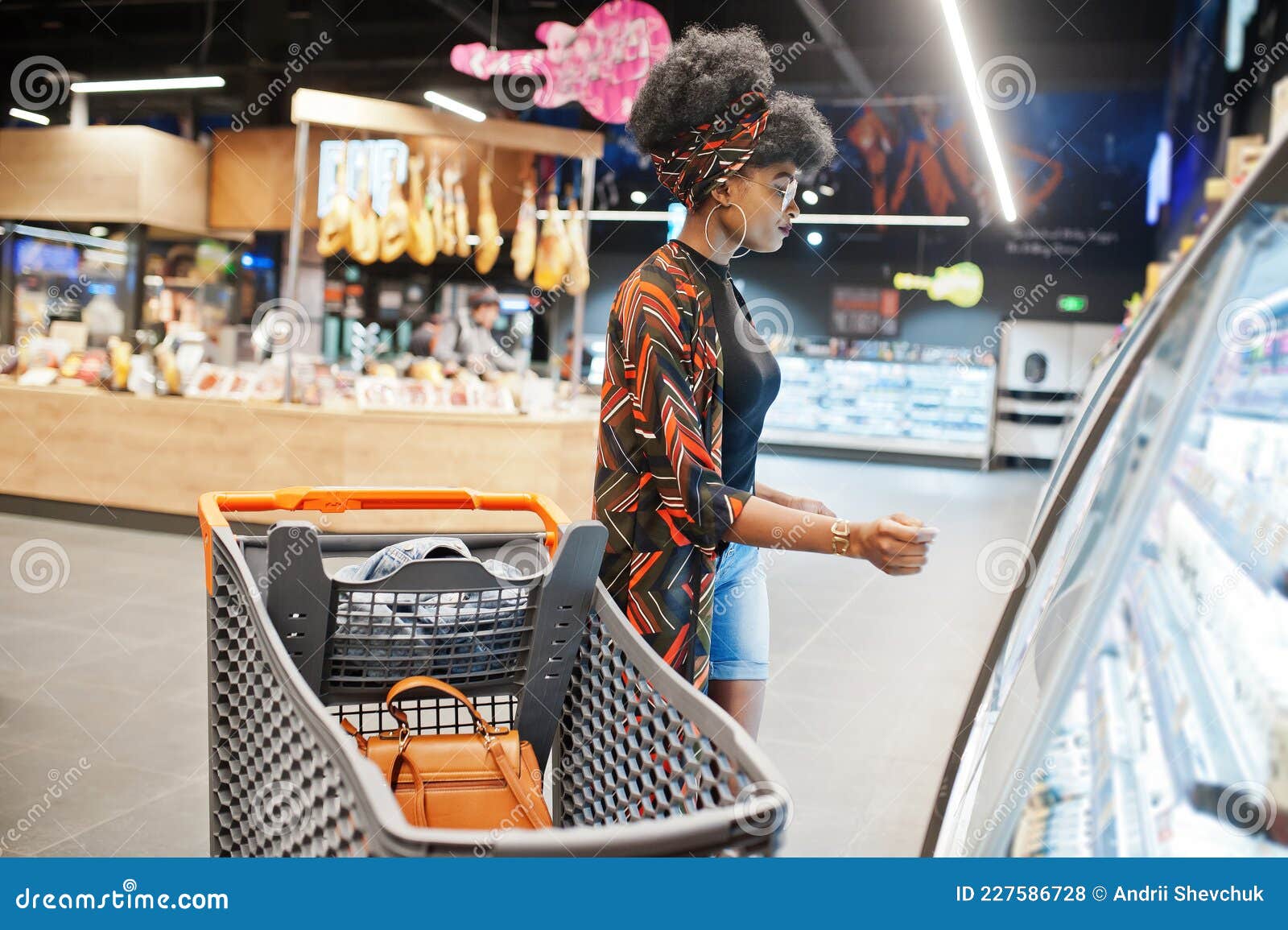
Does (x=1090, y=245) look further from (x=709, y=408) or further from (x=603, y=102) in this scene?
(x=709, y=408)

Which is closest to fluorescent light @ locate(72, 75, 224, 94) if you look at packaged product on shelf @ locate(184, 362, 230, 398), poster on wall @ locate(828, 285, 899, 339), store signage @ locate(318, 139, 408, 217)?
store signage @ locate(318, 139, 408, 217)

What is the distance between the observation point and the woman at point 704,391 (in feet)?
4.46

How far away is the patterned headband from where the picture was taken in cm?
150

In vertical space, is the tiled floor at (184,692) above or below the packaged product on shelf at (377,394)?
below

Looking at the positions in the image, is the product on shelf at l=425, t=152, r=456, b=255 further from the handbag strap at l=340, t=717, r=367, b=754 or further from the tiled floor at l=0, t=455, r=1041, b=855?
the handbag strap at l=340, t=717, r=367, b=754

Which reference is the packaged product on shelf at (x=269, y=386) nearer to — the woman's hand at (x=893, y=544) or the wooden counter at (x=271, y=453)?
the wooden counter at (x=271, y=453)

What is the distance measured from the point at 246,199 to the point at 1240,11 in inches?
304

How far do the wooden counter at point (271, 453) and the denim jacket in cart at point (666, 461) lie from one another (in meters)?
4.88

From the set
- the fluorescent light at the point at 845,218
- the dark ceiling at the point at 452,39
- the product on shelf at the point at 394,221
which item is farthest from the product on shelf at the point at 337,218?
the fluorescent light at the point at 845,218

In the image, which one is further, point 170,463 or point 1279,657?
point 170,463

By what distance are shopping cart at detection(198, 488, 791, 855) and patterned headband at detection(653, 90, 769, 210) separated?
541 millimetres
